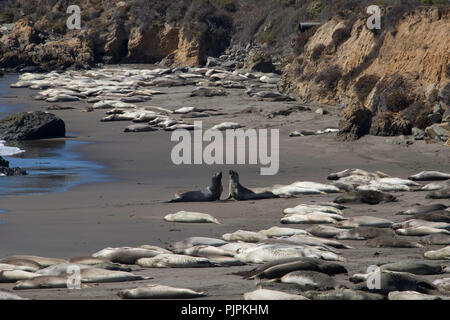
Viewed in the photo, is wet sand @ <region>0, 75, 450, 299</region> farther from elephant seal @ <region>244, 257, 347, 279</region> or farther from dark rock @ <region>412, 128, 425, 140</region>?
dark rock @ <region>412, 128, 425, 140</region>

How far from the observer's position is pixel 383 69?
24125 mm

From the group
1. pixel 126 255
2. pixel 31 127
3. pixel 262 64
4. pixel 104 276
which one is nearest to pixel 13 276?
pixel 104 276

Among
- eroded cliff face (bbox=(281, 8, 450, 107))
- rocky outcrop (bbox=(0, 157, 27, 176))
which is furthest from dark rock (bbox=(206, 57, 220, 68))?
rocky outcrop (bbox=(0, 157, 27, 176))

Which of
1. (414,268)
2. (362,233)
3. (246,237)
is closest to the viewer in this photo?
(414,268)

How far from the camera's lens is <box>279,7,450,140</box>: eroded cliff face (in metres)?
20.3

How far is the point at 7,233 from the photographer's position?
10.2 meters

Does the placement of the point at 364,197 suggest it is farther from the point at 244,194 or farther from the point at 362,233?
the point at 362,233

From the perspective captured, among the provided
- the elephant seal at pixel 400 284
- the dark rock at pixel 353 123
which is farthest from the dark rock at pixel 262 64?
the elephant seal at pixel 400 284

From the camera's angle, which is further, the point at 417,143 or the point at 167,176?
the point at 417,143

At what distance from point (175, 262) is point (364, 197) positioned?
4.91 metres

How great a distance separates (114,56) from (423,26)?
31.4m

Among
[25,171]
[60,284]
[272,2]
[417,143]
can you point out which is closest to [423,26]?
[417,143]
